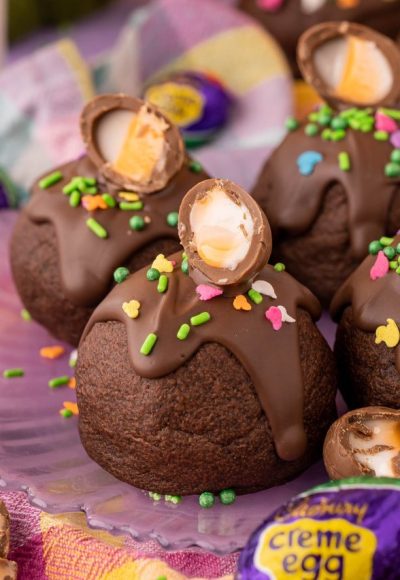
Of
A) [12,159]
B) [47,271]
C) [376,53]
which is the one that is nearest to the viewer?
[47,271]

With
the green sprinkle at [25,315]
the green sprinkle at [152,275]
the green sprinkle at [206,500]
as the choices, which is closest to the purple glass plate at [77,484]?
the green sprinkle at [206,500]

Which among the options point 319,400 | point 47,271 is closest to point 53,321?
point 47,271

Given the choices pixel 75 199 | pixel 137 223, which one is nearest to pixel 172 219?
pixel 137 223

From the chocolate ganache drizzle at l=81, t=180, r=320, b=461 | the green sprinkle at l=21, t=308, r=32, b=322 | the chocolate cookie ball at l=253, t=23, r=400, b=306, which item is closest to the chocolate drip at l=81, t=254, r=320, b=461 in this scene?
the chocolate ganache drizzle at l=81, t=180, r=320, b=461

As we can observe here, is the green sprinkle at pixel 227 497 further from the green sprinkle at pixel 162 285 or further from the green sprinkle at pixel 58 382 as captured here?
the green sprinkle at pixel 58 382

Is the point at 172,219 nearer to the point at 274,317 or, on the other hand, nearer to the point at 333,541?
the point at 274,317

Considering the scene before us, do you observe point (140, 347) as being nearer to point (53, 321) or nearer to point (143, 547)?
point (143, 547)
